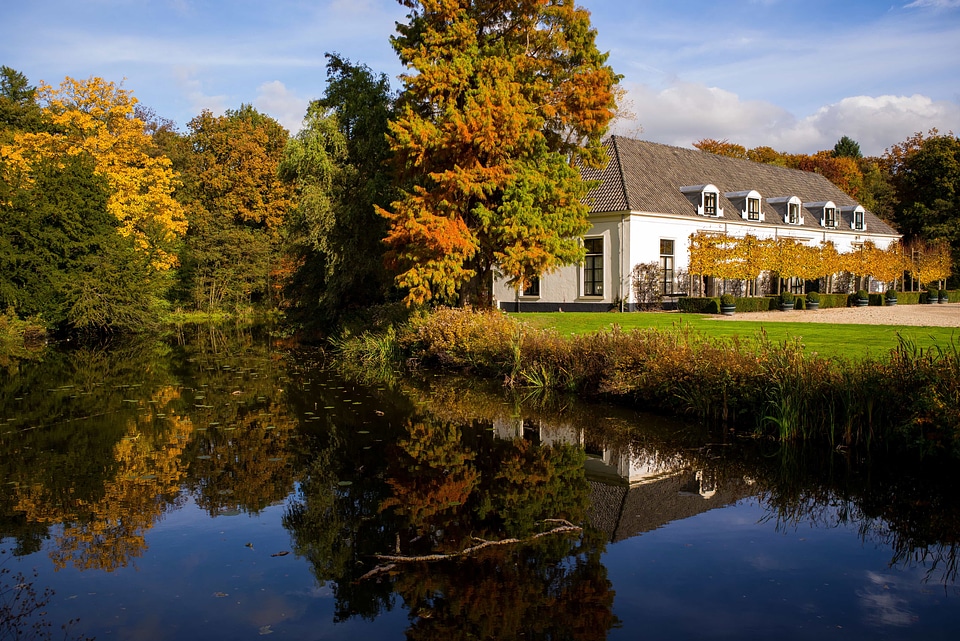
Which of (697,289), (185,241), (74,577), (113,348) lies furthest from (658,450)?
(185,241)

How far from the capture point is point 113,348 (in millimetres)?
21547

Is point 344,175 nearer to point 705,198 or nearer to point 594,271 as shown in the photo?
point 594,271

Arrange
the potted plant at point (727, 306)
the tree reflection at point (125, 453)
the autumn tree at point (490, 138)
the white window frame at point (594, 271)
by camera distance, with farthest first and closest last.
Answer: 1. the white window frame at point (594, 271)
2. the potted plant at point (727, 306)
3. the autumn tree at point (490, 138)
4. the tree reflection at point (125, 453)

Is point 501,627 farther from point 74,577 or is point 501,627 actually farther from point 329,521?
point 74,577

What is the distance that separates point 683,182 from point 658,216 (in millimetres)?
4134

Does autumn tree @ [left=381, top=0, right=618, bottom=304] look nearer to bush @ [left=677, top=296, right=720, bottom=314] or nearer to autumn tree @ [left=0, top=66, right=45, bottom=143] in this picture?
bush @ [left=677, top=296, right=720, bottom=314]

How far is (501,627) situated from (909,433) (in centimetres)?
550

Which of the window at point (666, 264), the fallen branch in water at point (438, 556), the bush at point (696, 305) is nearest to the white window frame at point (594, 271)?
the window at point (666, 264)

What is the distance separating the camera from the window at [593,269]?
2742cm

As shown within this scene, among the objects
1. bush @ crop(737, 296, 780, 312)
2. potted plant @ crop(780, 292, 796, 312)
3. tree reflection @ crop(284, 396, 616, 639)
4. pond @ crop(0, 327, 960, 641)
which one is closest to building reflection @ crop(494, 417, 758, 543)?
pond @ crop(0, 327, 960, 641)

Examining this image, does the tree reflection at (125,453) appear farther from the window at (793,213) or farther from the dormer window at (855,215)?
the dormer window at (855,215)

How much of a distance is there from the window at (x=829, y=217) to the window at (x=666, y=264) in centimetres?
1243

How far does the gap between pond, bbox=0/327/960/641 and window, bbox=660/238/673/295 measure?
18.3 m

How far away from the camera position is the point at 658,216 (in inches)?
1080
